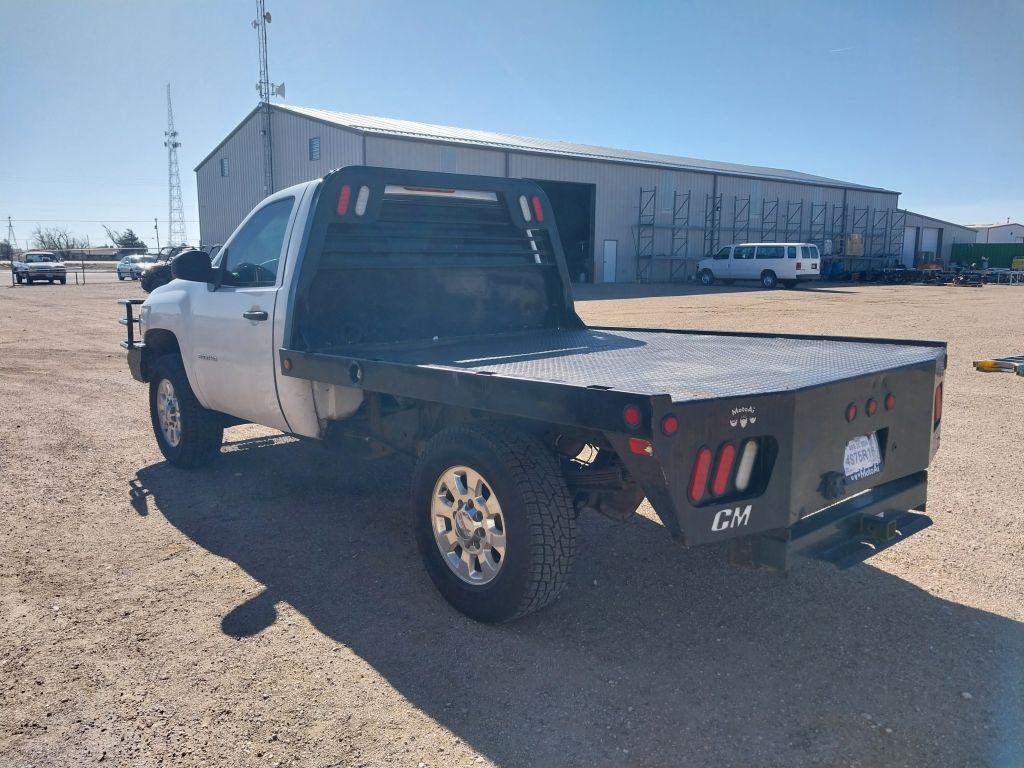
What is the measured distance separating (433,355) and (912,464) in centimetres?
247

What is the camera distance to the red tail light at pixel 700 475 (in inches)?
113

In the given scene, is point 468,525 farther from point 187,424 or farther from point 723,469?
point 187,424

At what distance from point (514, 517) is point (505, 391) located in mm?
544

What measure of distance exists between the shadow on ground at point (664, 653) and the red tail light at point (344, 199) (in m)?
1.95

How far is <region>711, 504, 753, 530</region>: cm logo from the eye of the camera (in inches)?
116

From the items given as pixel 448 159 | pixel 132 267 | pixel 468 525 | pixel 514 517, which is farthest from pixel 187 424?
pixel 132 267

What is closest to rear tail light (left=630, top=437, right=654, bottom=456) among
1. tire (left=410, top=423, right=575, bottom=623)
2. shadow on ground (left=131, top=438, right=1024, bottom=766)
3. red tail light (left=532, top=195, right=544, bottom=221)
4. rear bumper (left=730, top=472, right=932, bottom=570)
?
tire (left=410, top=423, right=575, bottom=623)

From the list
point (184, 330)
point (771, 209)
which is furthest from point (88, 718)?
point (771, 209)

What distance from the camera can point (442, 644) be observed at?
353 centimetres

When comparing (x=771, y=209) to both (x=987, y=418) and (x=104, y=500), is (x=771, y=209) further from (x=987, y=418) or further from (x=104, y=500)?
(x=104, y=500)

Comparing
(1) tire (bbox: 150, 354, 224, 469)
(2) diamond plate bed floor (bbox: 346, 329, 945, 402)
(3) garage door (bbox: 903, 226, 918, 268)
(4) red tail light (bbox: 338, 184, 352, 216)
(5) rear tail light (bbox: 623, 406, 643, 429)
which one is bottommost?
(1) tire (bbox: 150, 354, 224, 469)

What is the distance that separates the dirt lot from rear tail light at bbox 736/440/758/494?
2.72 ft

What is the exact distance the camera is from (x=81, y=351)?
13664 millimetres

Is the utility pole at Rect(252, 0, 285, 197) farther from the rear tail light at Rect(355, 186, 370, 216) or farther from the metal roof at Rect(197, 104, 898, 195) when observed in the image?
the rear tail light at Rect(355, 186, 370, 216)
